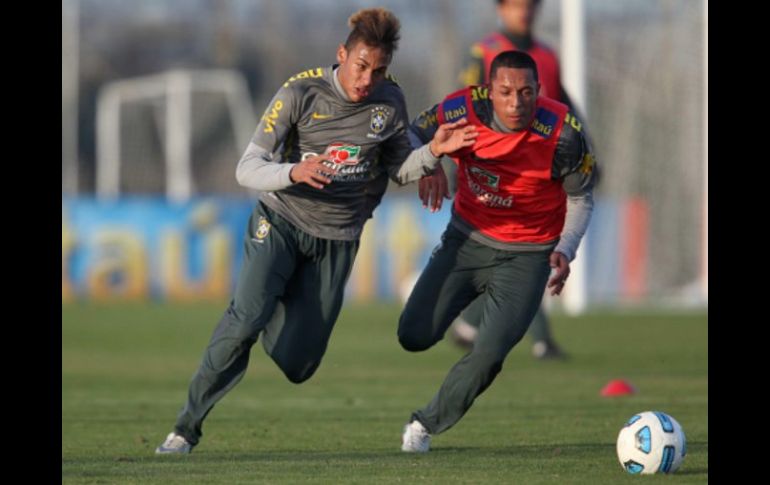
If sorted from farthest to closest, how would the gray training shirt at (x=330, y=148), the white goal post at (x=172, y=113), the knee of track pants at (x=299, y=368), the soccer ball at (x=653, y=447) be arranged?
the white goal post at (x=172, y=113) → the knee of track pants at (x=299, y=368) → the gray training shirt at (x=330, y=148) → the soccer ball at (x=653, y=447)

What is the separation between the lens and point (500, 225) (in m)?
8.68

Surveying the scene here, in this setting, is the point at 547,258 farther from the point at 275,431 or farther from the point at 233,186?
the point at 233,186

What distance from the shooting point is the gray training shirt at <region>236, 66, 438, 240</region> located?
322 inches

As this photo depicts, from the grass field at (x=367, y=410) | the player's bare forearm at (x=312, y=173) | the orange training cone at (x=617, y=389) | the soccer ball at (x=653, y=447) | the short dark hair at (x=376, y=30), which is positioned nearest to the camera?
the soccer ball at (x=653, y=447)

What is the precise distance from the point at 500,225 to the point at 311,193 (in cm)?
112

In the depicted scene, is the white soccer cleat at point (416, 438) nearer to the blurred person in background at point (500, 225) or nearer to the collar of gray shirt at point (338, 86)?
the blurred person in background at point (500, 225)

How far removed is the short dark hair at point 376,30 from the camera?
800cm

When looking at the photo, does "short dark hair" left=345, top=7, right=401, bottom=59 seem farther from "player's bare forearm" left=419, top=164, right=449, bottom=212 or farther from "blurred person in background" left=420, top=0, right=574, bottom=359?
"blurred person in background" left=420, top=0, right=574, bottom=359

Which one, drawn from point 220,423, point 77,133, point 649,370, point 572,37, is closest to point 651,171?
point 572,37

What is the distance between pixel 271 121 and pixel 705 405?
4.52m

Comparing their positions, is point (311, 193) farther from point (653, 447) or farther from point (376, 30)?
point (653, 447)

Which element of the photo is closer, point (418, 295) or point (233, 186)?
point (418, 295)

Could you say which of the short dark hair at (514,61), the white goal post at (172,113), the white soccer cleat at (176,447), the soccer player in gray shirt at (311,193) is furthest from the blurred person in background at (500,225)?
the white goal post at (172,113)
